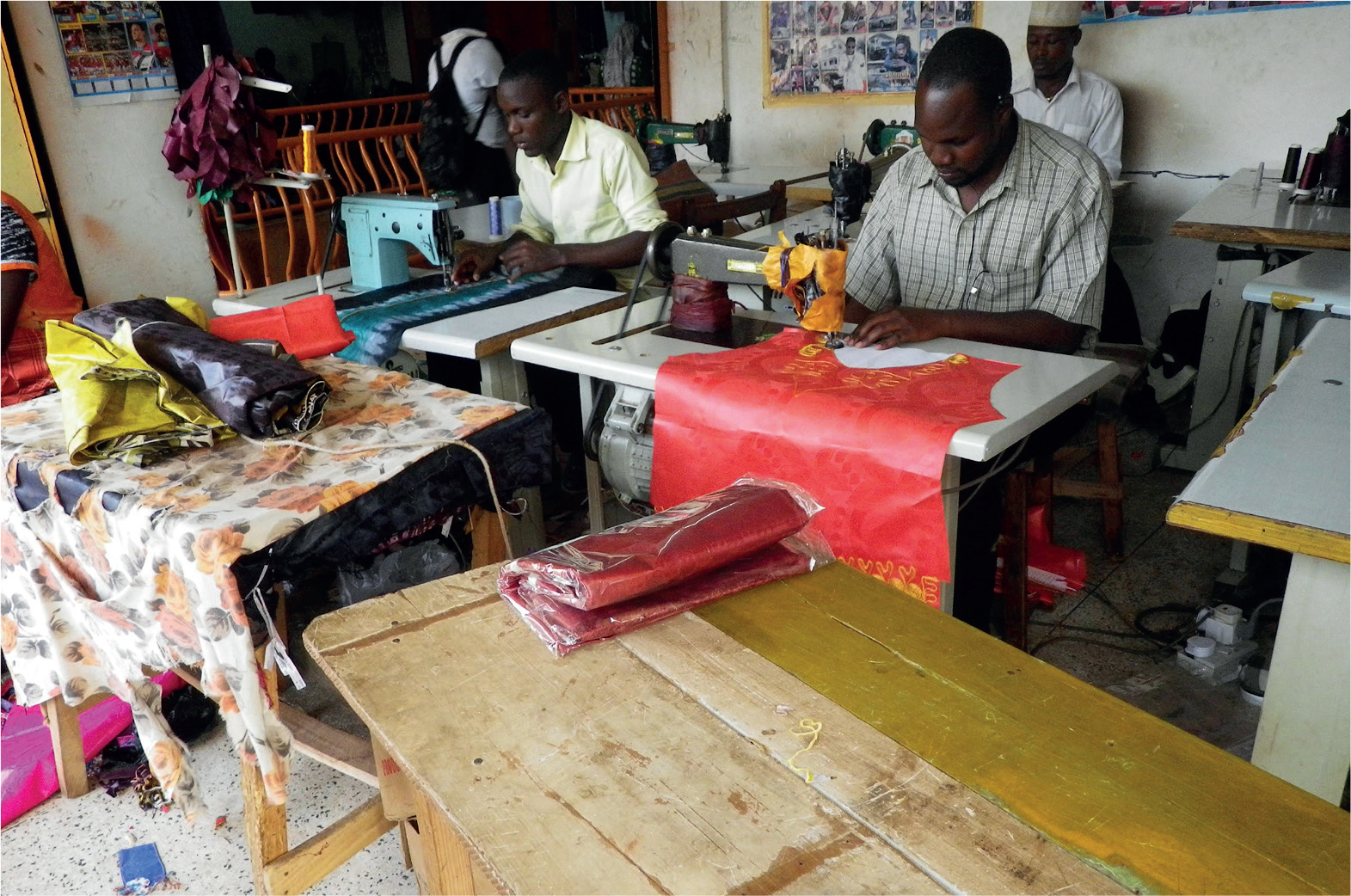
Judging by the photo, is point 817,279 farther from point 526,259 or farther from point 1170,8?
point 1170,8

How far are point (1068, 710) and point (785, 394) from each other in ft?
2.84

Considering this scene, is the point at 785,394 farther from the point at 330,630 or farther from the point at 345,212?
the point at 345,212

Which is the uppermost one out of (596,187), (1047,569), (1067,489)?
(596,187)

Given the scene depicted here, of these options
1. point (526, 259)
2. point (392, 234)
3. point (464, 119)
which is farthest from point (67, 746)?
point (464, 119)

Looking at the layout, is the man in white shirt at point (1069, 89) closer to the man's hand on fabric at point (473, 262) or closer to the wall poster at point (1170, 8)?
the wall poster at point (1170, 8)

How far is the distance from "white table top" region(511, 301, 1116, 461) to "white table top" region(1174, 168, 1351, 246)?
1.35 metres

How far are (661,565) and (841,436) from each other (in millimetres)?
582

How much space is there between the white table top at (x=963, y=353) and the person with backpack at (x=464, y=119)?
1.80m

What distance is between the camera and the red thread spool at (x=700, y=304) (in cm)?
208

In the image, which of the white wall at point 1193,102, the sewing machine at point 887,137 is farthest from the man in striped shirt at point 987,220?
the white wall at point 1193,102

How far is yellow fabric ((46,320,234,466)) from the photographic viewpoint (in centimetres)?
155

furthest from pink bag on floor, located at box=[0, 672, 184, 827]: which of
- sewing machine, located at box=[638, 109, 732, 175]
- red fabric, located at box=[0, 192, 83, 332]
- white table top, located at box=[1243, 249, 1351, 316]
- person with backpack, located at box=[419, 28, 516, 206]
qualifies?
sewing machine, located at box=[638, 109, 732, 175]

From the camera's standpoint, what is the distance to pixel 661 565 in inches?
44.2

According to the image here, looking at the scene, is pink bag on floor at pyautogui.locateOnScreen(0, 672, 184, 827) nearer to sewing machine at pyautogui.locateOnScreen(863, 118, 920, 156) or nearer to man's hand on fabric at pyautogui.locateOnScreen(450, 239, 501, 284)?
man's hand on fabric at pyautogui.locateOnScreen(450, 239, 501, 284)
